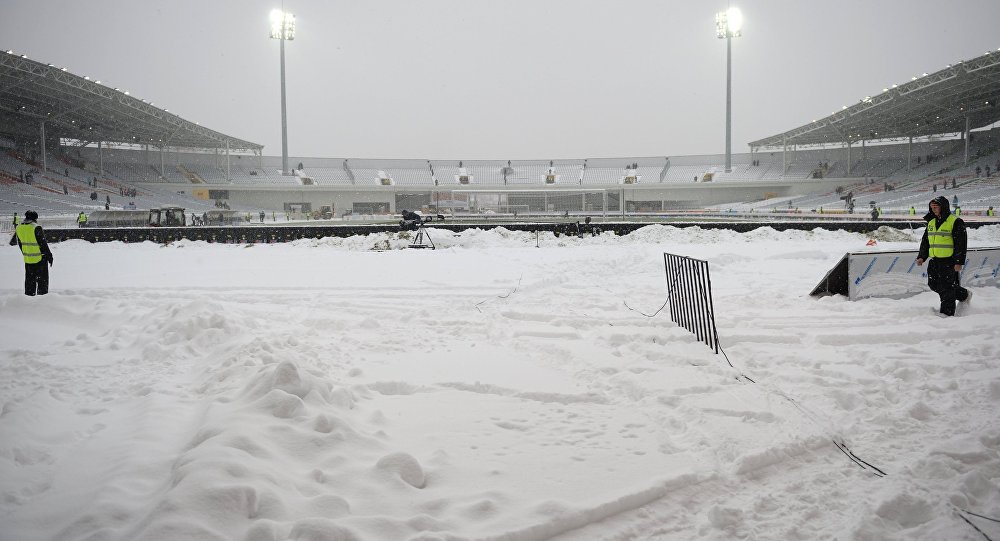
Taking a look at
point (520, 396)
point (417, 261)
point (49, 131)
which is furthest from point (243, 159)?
point (520, 396)

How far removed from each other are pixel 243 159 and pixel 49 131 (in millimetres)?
17929

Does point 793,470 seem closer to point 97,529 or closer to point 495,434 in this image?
point 495,434

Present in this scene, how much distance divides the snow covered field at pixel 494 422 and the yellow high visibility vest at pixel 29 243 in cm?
218

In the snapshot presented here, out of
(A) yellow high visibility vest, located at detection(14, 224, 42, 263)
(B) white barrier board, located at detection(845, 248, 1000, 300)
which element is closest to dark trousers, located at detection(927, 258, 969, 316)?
(B) white barrier board, located at detection(845, 248, 1000, 300)

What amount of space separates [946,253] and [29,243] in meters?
14.1

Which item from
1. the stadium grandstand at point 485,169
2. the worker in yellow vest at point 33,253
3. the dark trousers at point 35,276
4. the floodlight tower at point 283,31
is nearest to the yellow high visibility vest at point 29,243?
the worker in yellow vest at point 33,253

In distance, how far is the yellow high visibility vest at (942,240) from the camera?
25.5ft

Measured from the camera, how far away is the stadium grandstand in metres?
43.0

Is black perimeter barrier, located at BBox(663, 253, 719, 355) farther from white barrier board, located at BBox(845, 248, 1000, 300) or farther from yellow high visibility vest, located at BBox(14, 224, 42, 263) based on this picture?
yellow high visibility vest, located at BBox(14, 224, 42, 263)

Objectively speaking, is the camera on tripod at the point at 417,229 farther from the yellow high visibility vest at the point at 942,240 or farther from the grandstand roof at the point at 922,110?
the grandstand roof at the point at 922,110

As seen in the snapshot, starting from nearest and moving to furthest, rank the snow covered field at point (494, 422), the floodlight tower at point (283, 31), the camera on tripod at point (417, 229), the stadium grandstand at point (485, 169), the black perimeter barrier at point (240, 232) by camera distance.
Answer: the snow covered field at point (494, 422) < the camera on tripod at point (417, 229) < the black perimeter barrier at point (240, 232) < the stadium grandstand at point (485, 169) < the floodlight tower at point (283, 31)

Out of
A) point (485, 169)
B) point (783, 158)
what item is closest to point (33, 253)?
point (485, 169)

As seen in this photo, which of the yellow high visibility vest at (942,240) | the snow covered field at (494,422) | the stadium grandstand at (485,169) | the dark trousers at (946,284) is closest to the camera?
the snow covered field at (494,422)

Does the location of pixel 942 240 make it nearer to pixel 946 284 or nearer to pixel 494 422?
pixel 946 284
